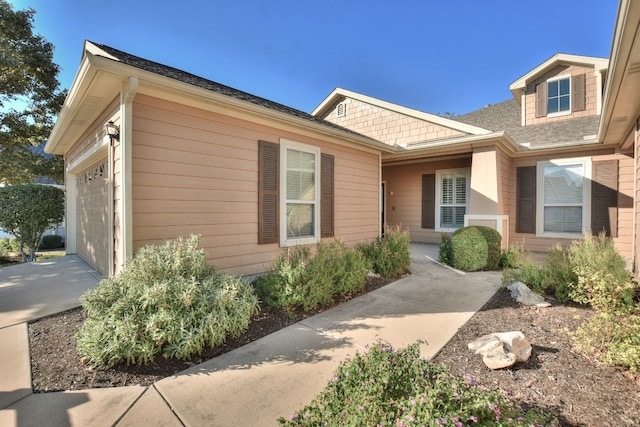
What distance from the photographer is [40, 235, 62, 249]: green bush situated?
12188mm

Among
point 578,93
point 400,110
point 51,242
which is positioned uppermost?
point 578,93

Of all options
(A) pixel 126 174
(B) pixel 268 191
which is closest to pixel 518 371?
(B) pixel 268 191

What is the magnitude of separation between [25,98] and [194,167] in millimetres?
10766

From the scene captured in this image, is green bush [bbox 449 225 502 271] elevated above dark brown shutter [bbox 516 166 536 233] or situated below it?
below

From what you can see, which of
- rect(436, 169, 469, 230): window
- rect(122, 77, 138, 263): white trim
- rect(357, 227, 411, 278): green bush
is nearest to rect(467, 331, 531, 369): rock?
rect(357, 227, 411, 278): green bush

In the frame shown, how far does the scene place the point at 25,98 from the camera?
10047mm

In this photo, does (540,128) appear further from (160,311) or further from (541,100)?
(160,311)

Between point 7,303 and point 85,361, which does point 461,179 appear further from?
point 7,303

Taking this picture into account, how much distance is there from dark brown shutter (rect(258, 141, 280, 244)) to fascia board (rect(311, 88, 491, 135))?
521 centimetres

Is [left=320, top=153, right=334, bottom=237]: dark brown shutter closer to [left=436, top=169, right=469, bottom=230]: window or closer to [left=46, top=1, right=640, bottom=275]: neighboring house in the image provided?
[left=46, top=1, right=640, bottom=275]: neighboring house

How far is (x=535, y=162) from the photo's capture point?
7801 millimetres

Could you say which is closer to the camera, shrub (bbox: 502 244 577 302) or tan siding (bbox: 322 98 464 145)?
shrub (bbox: 502 244 577 302)

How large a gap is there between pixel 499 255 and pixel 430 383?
593cm

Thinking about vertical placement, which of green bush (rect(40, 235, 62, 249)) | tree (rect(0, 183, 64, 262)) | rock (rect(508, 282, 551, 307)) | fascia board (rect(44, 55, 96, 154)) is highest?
fascia board (rect(44, 55, 96, 154))
